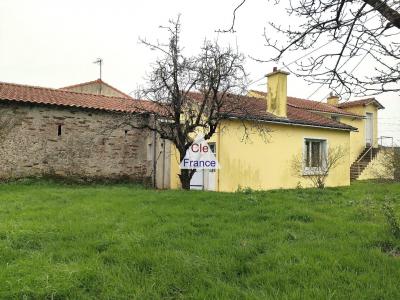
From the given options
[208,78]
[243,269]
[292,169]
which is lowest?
[243,269]

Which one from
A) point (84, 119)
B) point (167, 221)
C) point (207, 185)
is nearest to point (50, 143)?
point (84, 119)

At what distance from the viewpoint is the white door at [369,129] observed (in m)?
28.7

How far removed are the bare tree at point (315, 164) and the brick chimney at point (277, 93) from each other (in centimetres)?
227

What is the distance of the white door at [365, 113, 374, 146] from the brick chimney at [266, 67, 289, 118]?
43.3 ft

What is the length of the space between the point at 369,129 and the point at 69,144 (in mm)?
22204

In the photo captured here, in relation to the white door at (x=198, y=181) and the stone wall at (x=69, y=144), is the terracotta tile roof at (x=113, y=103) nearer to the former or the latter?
the stone wall at (x=69, y=144)

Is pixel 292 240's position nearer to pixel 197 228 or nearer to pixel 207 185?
pixel 197 228

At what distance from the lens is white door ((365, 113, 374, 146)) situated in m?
28.7

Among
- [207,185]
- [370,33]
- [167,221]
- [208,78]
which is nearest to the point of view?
[370,33]

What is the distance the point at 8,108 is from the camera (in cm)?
1487

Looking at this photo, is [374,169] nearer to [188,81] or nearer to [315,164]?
[315,164]

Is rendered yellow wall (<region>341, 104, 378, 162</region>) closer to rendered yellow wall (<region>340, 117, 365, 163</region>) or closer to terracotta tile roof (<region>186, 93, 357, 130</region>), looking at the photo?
rendered yellow wall (<region>340, 117, 365, 163</region>)

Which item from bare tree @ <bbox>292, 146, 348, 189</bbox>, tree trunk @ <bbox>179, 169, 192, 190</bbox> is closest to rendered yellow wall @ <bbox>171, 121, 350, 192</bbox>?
Result: bare tree @ <bbox>292, 146, 348, 189</bbox>

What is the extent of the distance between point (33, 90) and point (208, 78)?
9.19m
